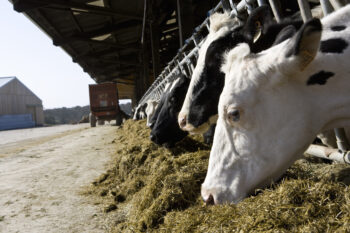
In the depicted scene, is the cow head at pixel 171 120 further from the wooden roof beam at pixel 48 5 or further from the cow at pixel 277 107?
the wooden roof beam at pixel 48 5

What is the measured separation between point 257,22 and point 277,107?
85 centimetres

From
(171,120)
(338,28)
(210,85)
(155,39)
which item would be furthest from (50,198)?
(155,39)

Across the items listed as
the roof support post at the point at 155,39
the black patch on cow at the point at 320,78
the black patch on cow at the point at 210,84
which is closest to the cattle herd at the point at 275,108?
the black patch on cow at the point at 320,78

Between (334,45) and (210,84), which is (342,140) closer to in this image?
(334,45)

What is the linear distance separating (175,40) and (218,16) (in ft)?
40.1

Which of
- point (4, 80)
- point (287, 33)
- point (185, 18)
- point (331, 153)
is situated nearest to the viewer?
point (287, 33)

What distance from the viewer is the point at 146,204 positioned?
2.19m

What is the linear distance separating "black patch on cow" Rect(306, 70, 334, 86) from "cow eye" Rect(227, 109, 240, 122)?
1.26ft

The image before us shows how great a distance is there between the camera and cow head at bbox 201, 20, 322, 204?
4.85ft

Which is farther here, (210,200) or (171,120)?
(171,120)

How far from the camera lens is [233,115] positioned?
5.16 feet

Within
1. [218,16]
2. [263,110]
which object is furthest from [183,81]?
[263,110]

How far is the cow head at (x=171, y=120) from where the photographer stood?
3.75 m

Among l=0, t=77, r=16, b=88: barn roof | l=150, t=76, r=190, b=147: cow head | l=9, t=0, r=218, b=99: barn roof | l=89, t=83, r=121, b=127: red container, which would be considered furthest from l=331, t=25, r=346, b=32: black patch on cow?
l=0, t=77, r=16, b=88: barn roof
